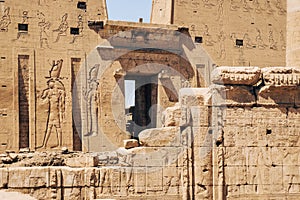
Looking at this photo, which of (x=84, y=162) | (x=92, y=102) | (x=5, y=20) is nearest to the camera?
(x=84, y=162)

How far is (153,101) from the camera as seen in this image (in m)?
17.1

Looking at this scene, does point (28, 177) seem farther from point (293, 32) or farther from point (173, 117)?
point (293, 32)

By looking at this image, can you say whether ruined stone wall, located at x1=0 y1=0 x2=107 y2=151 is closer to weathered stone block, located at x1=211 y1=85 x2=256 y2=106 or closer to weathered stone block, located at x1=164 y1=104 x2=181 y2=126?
weathered stone block, located at x1=164 y1=104 x2=181 y2=126

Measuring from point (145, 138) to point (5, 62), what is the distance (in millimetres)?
7022

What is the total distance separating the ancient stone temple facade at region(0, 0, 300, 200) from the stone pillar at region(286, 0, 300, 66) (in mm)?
25

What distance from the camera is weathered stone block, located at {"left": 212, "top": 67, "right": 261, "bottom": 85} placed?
32.3ft

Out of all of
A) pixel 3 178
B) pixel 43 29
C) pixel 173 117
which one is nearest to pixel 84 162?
pixel 3 178

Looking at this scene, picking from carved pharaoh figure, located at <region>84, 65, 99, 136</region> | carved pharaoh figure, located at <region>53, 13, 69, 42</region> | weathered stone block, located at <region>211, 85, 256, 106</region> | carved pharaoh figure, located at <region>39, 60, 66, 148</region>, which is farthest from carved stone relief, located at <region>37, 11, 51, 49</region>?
weathered stone block, located at <region>211, 85, 256, 106</region>

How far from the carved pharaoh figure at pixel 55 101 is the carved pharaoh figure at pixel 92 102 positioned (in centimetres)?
86

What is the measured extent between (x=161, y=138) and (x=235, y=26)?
9.65 metres

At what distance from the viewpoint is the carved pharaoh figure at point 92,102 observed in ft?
51.5

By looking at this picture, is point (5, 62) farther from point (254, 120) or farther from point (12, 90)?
point (254, 120)

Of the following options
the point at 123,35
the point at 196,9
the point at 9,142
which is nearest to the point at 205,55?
the point at 196,9

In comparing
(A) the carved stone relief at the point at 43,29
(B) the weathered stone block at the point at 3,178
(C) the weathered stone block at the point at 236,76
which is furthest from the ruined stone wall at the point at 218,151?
(A) the carved stone relief at the point at 43,29
